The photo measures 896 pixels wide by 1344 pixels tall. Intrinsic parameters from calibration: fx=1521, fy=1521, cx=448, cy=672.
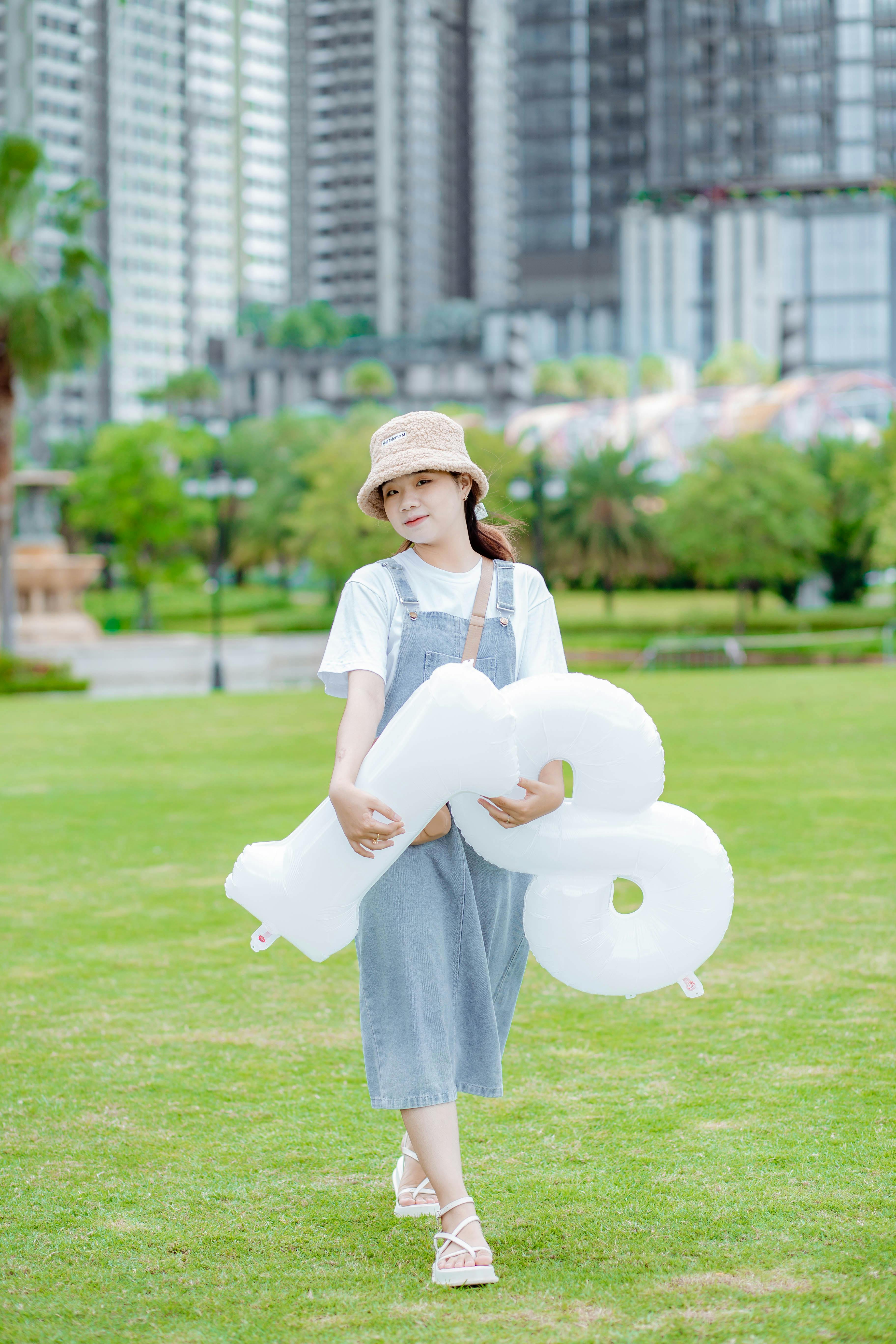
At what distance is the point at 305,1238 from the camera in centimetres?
345

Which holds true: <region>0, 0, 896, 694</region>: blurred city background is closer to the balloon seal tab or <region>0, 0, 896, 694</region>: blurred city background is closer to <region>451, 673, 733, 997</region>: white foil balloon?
<region>451, 673, 733, 997</region>: white foil balloon

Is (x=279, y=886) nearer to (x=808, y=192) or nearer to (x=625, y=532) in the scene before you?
(x=625, y=532)

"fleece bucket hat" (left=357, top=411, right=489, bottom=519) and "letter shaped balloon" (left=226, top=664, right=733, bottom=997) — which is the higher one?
"fleece bucket hat" (left=357, top=411, right=489, bottom=519)

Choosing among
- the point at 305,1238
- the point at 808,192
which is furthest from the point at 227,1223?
the point at 808,192

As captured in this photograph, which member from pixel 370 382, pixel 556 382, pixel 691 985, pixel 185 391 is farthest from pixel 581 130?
pixel 691 985

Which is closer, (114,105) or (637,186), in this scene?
(114,105)

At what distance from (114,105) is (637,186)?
54.8 m

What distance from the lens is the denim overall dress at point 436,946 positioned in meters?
3.26

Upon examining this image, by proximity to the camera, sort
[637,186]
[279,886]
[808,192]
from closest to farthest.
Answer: [279,886] < [808,192] < [637,186]

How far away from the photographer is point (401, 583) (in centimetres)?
342

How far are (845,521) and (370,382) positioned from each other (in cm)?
7614

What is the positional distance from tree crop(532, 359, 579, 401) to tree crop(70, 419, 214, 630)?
236 ft

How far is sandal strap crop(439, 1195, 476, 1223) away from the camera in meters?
3.18

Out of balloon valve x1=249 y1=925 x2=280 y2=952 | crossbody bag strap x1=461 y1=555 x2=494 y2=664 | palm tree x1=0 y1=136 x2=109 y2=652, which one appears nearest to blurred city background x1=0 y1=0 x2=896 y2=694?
palm tree x1=0 y1=136 x2=109 y2=652
